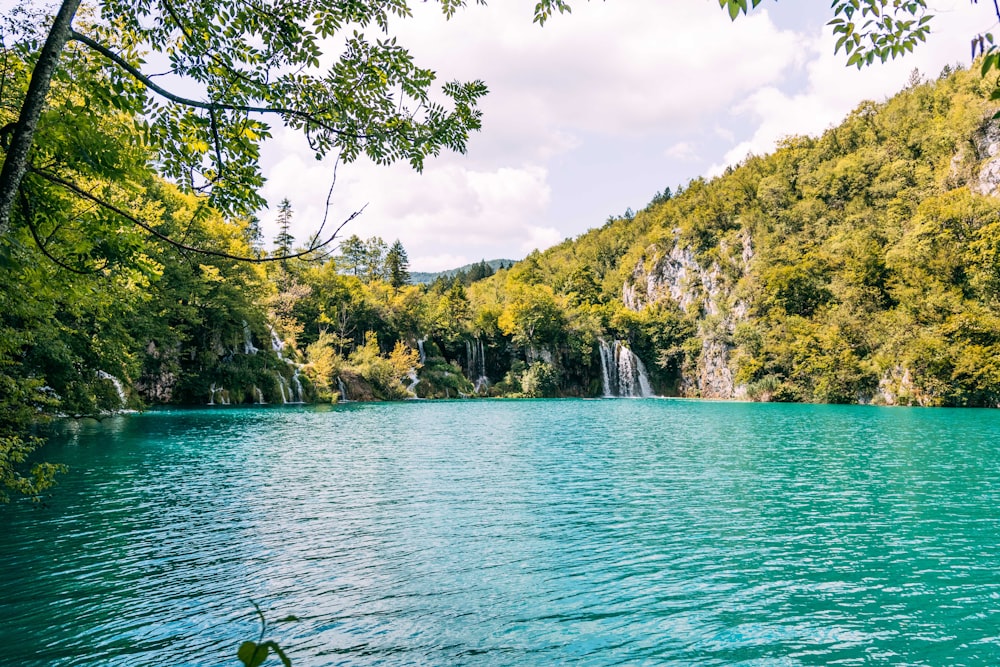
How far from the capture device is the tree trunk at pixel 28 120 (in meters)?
3.18

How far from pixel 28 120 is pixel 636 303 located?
86606 millimetres

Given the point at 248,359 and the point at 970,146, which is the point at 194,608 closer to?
the point at 248,359

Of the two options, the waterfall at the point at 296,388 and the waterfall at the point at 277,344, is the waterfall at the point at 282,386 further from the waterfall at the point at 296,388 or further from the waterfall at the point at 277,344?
the waterfall at the point at 277,344

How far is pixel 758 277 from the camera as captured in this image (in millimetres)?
63500

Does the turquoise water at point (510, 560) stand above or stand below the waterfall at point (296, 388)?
below

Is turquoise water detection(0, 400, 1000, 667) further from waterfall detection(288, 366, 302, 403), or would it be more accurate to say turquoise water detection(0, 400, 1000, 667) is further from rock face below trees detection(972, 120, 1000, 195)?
rock face below trees detection(972, 120, 1000, 195)

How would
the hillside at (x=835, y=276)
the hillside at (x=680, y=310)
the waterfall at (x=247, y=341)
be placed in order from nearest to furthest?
the hillside at (x=680, y=310) → the waterfall at (x=247, y=341) → the hillside at (x=835, y=276)

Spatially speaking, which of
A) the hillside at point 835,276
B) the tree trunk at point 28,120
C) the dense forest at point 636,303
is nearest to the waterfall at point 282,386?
the dense forest at point 636,303

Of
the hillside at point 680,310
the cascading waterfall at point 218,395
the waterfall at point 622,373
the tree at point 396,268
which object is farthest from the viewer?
the tree at point 396,268

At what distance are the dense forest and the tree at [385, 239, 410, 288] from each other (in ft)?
1.54

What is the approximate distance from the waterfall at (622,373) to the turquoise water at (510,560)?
5412cm

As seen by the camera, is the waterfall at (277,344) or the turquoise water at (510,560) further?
the waterfall at (277,344)

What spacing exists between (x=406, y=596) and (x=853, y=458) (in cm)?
1679

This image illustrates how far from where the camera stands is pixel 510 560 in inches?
342
